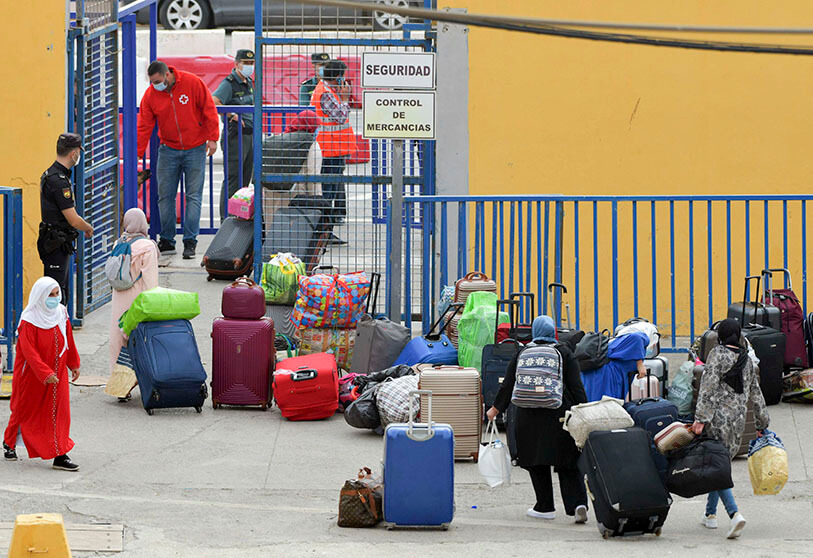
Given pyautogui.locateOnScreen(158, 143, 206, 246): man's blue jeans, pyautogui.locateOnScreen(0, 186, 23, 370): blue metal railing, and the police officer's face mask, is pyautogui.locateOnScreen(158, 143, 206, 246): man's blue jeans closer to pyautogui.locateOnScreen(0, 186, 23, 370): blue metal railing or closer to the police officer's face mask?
the police officer's face mask

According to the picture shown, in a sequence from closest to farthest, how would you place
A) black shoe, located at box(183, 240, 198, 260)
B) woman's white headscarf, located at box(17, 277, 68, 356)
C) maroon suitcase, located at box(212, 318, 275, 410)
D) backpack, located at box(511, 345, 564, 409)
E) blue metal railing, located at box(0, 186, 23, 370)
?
backpack, located at box(511, 345, 564, 409) → woman's white headscarf, located at box(17, 277, 68, 356) → maroon suitcase, located at box(212, 318, 275, 410) → blue metal railing, located at box(0, 186, 23, 370) → black shoe, located at box(183, 240, 198, 260)

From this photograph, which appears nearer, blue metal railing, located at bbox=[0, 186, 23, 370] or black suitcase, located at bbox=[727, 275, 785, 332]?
black suitcase, located at bbox=[727, 275, 785, 332]

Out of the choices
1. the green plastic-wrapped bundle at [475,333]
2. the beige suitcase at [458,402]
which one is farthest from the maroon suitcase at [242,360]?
the beige suitcase at [458,402]

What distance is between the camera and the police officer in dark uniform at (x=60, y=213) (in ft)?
37.7

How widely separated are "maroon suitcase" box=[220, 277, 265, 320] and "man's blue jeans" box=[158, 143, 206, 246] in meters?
5.21

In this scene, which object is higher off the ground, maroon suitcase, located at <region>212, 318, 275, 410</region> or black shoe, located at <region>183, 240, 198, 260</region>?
black shoe, located at <region>183, 240, 198, 260</region>

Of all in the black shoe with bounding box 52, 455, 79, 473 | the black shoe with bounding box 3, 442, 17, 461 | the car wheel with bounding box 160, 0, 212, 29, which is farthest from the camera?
the car wheel with bounding box 160, 0, 212, 29

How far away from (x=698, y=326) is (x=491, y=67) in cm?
294

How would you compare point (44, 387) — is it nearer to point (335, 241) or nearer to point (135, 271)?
point (135, 271)

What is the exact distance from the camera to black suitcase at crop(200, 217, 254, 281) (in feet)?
47.2

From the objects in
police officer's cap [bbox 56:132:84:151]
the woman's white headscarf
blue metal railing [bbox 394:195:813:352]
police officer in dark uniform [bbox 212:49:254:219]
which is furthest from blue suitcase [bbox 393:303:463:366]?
police officer in dark uniform [bbox 212:49:254:219]

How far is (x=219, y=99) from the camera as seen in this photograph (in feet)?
57.2

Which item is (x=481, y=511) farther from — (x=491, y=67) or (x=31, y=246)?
(x=31, y=246)

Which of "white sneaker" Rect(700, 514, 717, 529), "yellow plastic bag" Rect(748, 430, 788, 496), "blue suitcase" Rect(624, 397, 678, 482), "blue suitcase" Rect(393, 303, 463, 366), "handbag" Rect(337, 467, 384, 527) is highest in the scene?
"blue suitcase" Rect(393, 303, 463, 366)
